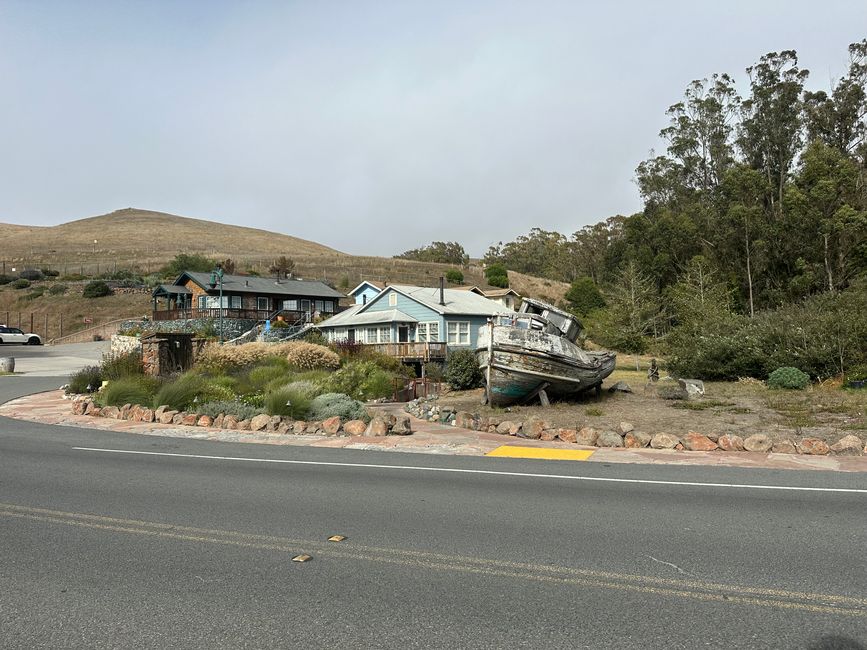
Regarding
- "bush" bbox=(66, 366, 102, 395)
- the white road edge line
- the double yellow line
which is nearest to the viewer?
the double yellow line

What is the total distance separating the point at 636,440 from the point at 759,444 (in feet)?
6.77

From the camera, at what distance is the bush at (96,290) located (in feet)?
244

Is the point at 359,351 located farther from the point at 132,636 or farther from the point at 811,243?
the point at 811,243

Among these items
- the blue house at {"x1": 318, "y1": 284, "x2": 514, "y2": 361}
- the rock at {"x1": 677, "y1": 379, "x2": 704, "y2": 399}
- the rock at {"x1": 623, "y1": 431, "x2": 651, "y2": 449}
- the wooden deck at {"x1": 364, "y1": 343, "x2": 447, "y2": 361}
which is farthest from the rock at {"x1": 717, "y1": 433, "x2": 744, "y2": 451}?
the blue house at {"x1": 318, "y1": 284, "x2": 514, "y2": 361}

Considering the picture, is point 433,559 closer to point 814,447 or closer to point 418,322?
point 814,447

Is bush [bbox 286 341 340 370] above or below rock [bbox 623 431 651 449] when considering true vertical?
above

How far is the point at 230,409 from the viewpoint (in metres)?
16.6

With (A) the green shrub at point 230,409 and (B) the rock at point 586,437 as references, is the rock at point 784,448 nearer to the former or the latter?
(B) the rock at point 586,437

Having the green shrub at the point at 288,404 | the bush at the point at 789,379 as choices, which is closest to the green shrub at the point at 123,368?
the green shrub at the point at 288,404

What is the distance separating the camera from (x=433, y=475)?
388 inches

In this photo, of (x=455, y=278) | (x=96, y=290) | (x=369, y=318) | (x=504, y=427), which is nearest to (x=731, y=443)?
(x=504, y=427)

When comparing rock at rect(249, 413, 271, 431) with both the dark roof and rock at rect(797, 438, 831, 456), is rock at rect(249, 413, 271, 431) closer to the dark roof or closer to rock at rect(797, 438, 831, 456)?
rock at rect(797, 438, 831, 456)

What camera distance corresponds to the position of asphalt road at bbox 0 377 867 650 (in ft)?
14.1

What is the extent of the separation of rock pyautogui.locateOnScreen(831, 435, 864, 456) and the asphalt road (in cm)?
203
